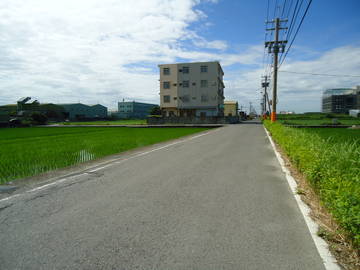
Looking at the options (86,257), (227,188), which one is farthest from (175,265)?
(227,188)

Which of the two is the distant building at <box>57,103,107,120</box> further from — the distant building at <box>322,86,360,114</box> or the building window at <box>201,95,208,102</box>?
the distant building at <box>322,86,360,114</box>

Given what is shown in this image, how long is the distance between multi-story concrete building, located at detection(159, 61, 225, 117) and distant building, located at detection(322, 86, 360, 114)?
276 ft

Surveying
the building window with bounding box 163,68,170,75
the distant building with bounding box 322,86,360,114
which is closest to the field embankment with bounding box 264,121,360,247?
the building window with bounding box 163,68,170,75

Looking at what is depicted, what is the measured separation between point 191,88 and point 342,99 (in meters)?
95.3

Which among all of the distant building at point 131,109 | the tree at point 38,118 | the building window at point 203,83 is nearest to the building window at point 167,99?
the building window at point 203,83

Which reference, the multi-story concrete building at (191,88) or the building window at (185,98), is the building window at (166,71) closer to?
the multi-story concrete building at (191,88)

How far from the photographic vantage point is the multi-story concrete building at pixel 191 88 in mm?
54906

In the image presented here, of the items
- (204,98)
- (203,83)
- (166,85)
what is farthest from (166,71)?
(204,98)

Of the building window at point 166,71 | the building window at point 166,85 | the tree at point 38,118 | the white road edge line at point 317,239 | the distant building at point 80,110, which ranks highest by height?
the building window at point 166,71

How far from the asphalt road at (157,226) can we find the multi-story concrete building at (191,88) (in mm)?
50215

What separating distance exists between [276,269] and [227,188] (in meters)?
2.88

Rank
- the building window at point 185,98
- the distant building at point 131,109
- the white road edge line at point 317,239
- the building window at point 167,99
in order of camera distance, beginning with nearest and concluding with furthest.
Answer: the white road edge line at point 317,239 → the building window at point 185,98 → the building window at point 167,99 → the distant building at point 131,109

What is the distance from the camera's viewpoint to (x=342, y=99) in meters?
110

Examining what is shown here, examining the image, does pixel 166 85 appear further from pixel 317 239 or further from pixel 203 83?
pixel 317 239
